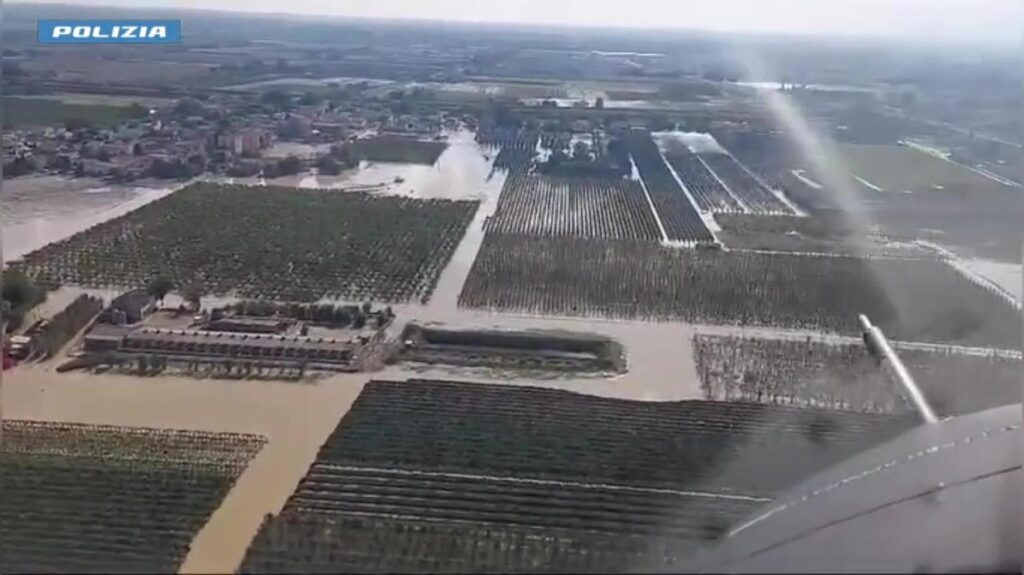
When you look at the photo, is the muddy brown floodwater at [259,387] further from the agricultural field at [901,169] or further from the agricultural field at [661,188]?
the agricultural field at [901,169]

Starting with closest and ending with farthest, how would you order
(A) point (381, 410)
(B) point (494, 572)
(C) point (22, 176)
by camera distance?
(B) point (494, 572), (A) point (381, 410), (C) point (22, 176)

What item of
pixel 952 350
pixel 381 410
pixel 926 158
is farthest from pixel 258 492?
pixel 926 158

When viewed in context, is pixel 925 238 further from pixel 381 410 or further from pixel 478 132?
pixel 381 410

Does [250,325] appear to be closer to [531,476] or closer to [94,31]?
[94,31]

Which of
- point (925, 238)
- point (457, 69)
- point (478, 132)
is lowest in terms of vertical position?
point (925, 238)

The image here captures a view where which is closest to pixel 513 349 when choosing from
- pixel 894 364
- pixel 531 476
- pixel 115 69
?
pixel 531 476

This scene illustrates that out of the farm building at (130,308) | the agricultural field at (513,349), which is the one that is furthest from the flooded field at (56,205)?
the agricultural field at (513,349)

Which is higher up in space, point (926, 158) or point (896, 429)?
point (926, 158)
